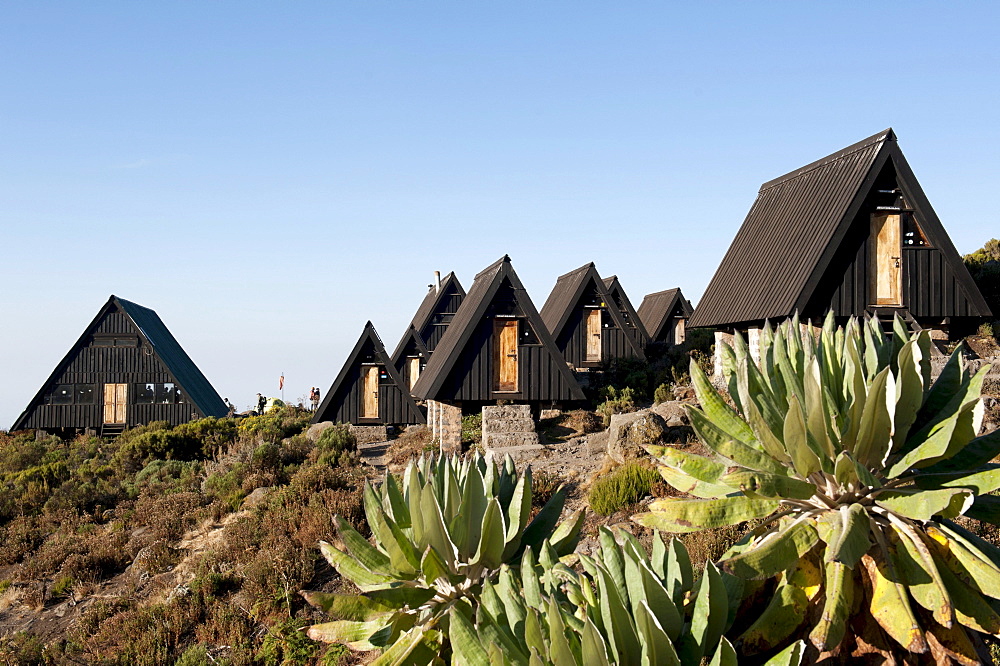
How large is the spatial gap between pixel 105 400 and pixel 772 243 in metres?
26.0

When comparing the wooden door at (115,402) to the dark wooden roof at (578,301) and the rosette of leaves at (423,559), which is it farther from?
the rosette of leaves at (423,559)

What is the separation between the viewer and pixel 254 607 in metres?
11.0

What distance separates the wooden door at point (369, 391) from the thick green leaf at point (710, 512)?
23.4 meters

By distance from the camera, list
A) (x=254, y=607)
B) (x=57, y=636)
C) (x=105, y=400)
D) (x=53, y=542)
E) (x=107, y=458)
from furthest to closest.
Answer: (x=105, y=400) → (x=107, y=458) → (x=53, y=542) → (x=57, y=636) → (x=254, y=607)

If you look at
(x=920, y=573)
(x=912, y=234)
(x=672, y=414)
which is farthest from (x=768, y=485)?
(x=912, y=234)

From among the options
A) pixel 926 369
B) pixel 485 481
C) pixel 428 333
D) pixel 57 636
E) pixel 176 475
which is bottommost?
pixel 57 636

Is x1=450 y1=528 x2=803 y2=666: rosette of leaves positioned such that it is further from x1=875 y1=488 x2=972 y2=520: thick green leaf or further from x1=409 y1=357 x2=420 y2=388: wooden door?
x1=409 y1=357 x2=420 y2=388: wooden door

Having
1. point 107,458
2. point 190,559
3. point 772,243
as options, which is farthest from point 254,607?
point 107,458

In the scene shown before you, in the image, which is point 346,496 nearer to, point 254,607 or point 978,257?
point 254,607

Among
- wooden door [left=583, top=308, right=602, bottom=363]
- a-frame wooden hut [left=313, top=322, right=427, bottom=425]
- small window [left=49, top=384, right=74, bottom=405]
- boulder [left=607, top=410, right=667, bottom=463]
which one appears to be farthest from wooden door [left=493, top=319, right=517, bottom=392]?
small window [left=49, top=384, right=74, bottom=405]

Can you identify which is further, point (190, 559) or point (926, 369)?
point (190, 559)

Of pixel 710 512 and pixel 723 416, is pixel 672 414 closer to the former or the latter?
pixel 723 416

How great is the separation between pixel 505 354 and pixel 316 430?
28.5ft

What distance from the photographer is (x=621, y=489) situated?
1092cm
